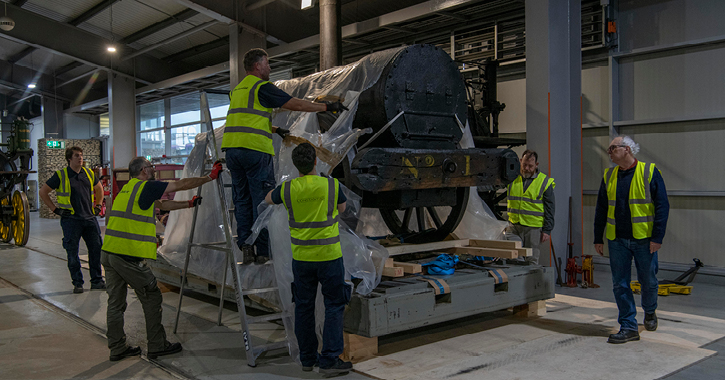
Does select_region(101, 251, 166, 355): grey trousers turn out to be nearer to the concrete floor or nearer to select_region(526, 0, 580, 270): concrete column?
the concrete floor

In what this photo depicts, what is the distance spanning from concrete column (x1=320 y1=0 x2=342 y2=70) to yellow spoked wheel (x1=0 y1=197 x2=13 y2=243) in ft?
27.4

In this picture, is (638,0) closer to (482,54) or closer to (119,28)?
(482,54)

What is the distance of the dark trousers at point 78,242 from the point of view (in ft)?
25.5

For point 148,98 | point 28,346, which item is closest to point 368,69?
point 28,346

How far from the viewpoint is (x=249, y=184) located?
486cm

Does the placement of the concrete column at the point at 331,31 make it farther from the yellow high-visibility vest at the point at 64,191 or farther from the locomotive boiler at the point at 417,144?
the locomotive boiler at the point at 417,144

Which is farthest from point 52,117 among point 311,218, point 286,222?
point 311,218

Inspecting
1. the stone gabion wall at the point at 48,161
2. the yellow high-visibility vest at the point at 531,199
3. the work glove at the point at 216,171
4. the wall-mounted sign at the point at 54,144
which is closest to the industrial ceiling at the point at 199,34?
the wall-mounted sign at the point at 54,144

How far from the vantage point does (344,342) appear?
453 cm

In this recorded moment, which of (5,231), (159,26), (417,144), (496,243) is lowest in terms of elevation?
(5,231)

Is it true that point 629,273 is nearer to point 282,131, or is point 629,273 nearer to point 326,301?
point 326,301

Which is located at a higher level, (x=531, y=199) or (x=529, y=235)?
(x=531, y=199)

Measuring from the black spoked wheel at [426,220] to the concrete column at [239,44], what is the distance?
834 cm

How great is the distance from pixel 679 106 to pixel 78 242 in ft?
29.0
